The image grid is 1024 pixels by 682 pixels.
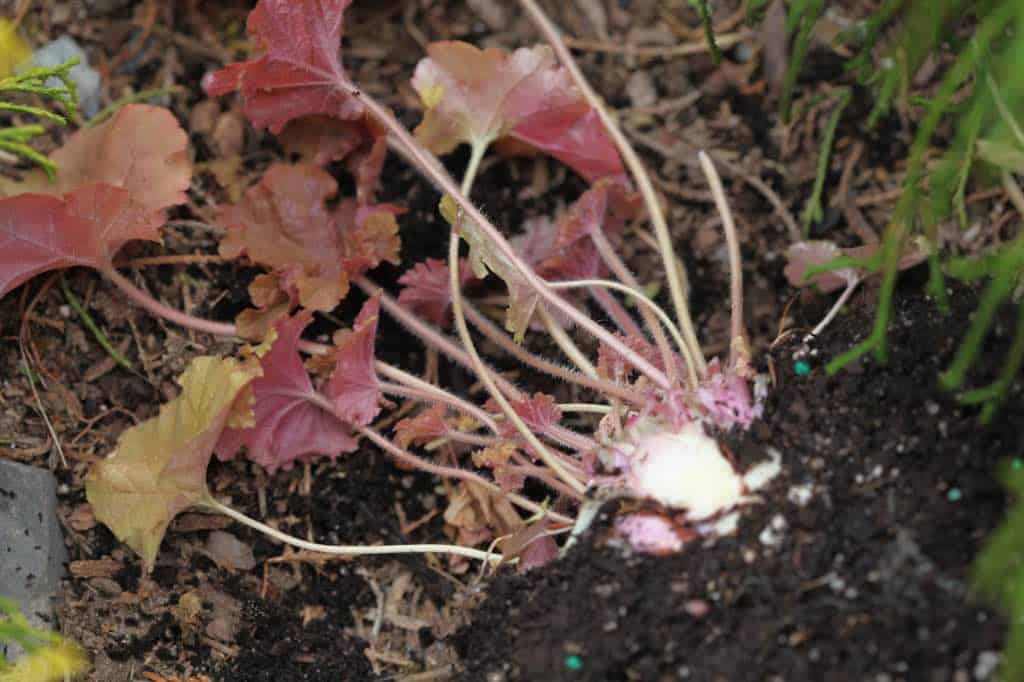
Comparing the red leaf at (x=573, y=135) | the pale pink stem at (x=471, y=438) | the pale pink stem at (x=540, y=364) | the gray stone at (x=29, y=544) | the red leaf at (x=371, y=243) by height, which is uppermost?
the red leaf at (x=573, y=135)

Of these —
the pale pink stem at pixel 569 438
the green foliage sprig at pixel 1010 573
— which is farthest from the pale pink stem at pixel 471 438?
the green foliage sprig at pixel 1010 573

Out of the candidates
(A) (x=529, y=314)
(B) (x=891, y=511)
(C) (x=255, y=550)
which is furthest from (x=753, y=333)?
(C) (x=255, y=550)

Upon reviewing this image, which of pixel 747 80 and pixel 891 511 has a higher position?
pixel 747 80

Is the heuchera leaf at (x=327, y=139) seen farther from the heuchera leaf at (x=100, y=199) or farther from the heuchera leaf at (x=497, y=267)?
the heuchera leaf at (x=497, y=267)

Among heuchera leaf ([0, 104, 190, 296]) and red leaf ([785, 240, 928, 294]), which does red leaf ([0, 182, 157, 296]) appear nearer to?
heuchera leaf ([0, 104, 190, 296])

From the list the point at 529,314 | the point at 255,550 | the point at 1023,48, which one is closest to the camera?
the point at 1023,48

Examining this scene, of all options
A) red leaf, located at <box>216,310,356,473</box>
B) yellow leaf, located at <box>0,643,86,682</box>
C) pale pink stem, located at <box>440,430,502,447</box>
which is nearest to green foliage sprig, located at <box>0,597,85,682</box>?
yellow leaf, located at <box>0,643,86,682</box>

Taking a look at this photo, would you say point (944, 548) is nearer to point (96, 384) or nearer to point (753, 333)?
point (753, 333)
